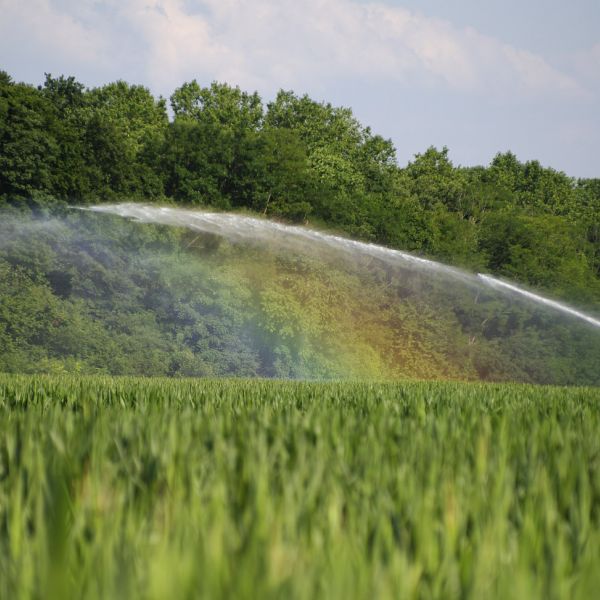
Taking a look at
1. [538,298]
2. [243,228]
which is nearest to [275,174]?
[243,228]

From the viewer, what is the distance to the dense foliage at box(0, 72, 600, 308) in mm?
27641

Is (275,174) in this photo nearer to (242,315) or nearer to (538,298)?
(242,315)

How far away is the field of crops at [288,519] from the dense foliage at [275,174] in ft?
82.9

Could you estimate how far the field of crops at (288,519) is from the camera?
104 centimetres

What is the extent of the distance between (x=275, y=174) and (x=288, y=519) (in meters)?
34.2

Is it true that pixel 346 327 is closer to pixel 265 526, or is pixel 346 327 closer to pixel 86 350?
pixel 86 350

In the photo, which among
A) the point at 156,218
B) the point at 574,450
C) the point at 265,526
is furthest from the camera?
the point at 156,218

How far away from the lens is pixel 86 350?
25656 mm

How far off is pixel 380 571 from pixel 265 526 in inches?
13.9

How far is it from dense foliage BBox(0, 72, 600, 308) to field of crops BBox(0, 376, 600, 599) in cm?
2527

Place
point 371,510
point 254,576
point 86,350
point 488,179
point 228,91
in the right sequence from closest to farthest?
point 254,576 → point 371,510 → point 86,350 → point 228,91 → point 488,179

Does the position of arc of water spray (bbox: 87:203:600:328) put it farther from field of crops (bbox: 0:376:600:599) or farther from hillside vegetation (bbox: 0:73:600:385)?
field of crops (bbox: 0:376:600:599)

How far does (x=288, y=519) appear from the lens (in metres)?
1.43

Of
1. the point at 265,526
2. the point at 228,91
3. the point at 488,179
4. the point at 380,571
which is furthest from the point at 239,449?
the point at 488,179
